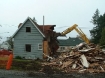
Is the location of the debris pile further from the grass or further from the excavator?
the excavator

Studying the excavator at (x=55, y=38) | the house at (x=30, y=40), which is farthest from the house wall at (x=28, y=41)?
the excavator at (x=55, y=38)

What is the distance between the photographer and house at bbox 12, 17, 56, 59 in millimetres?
36378

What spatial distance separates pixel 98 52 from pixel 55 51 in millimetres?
14679

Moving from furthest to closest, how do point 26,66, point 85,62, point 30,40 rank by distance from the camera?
point 30,40, point 26,66, point 85,62

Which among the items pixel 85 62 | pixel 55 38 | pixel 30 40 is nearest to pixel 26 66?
pixel 85 62

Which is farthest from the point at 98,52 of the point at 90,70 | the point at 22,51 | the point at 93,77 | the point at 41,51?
the point at 22,51

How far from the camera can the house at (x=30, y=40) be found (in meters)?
36.4

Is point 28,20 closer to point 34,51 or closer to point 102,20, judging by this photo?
point 34,51

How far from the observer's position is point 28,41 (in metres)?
37.0

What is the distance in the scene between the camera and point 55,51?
133 feet

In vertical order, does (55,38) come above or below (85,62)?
above

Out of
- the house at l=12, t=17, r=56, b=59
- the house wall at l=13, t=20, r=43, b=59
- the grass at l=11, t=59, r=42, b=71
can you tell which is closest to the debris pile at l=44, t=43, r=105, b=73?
the grass at l=11, t=59, r=42, b=71

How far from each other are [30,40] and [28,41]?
0.36 meters

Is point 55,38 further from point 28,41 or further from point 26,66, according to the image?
point 26,66
